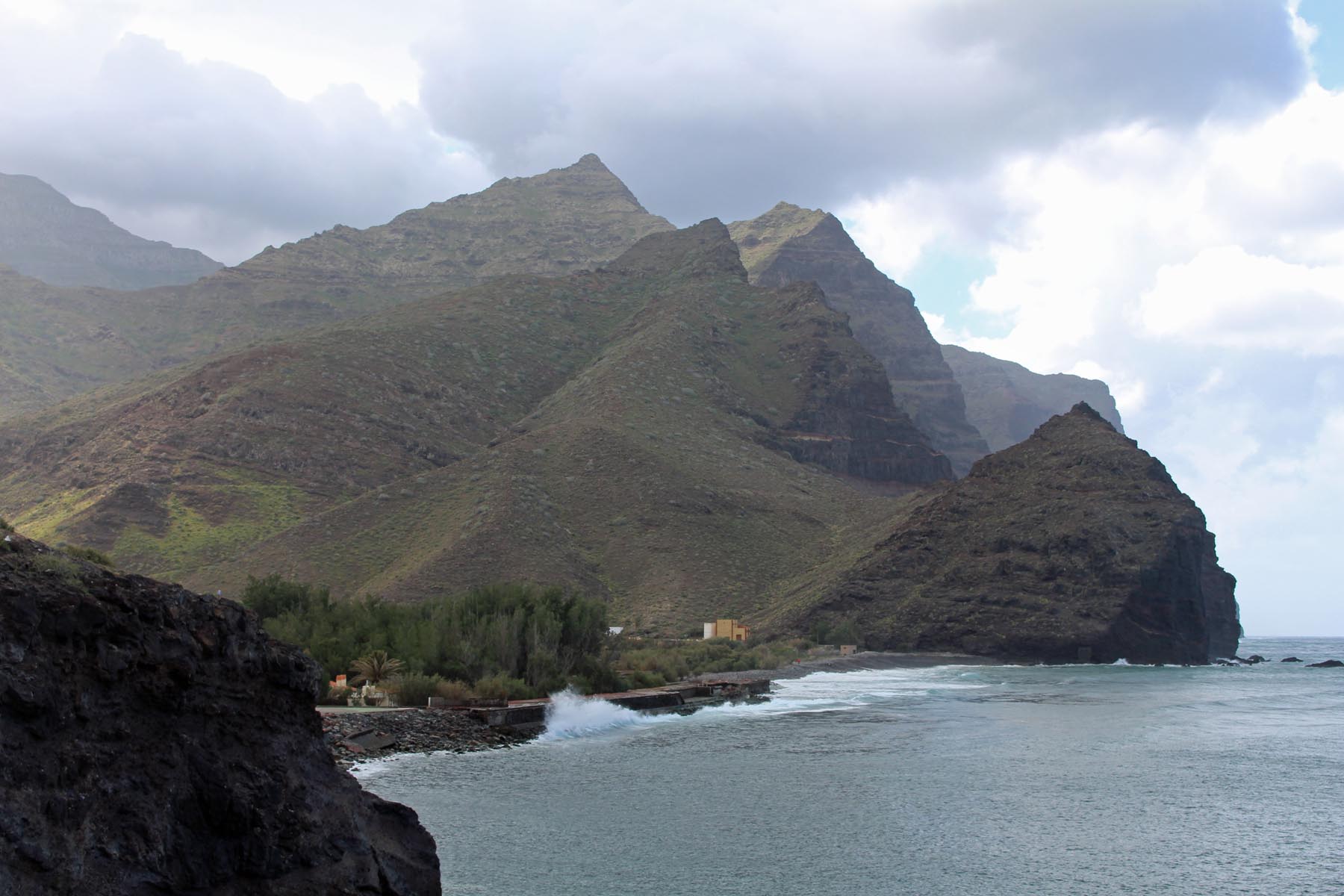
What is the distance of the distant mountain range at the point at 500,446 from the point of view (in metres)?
94.1

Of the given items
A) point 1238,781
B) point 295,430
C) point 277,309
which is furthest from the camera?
point 277,309

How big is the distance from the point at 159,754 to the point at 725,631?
74.0m

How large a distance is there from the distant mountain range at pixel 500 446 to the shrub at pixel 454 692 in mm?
39537

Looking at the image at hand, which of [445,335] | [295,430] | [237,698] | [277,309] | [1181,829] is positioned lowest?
[1181,829]

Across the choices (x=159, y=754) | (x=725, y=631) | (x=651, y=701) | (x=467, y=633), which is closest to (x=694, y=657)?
(x=725, y=631)

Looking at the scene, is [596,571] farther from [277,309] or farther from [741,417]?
[277,309]

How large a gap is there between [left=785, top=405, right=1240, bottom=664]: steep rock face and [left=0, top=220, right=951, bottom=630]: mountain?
9.82 m

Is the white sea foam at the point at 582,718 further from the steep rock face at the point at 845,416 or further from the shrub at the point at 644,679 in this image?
the steep rock face at the point at 845,416

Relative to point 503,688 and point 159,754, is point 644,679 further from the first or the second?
point 159,754

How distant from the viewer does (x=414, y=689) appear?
137ft

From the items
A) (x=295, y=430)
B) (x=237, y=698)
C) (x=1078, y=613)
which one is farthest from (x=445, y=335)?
(x=237, y=698)

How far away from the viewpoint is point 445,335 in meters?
144

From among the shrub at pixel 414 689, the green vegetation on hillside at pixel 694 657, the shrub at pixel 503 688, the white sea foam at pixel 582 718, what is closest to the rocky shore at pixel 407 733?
the shrub at pixel 414 689

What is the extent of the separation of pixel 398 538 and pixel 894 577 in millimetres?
38314
